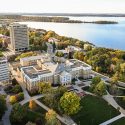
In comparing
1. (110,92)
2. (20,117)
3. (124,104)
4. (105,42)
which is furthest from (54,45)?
(20,117)

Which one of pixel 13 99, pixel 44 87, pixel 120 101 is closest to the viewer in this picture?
pixel 13 99

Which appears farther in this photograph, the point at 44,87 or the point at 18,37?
the point at 18,37

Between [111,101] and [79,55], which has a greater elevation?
[79,55]

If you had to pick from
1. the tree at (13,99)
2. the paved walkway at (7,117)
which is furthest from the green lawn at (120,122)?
the tree at (13,99)

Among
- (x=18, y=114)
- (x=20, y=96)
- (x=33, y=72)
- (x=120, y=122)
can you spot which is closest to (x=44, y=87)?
(x=20, y=96)

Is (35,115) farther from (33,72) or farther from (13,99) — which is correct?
(33,72)
